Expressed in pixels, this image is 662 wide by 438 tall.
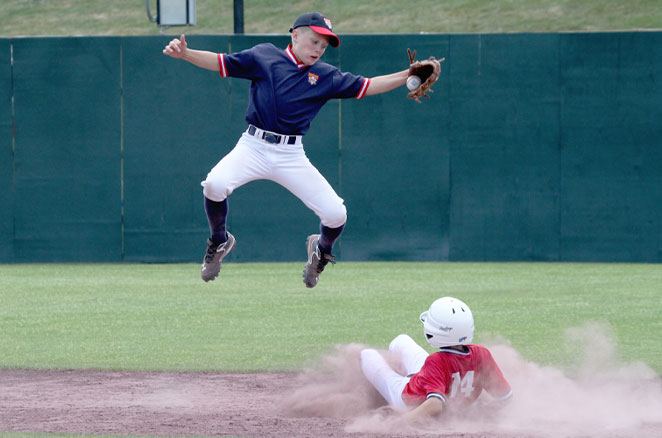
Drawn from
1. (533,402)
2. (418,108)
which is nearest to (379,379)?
(533,402)

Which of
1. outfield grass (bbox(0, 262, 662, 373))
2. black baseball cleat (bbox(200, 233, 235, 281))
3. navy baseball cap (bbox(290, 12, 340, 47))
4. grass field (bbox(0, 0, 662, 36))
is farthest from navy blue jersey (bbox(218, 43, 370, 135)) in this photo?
grass field (bbox(0, 0, 662, 36))

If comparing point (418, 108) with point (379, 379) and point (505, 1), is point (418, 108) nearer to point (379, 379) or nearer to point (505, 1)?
point (379, 379)

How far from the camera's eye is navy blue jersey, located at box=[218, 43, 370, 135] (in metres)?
6.85

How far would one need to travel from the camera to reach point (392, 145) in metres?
16.2

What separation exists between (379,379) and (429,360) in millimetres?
746

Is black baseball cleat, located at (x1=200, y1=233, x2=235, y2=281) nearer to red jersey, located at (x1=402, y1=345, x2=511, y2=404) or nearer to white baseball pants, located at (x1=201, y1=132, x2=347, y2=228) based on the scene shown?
white baseball pants, located at (x1=201, y1=132, x2=347, y2=228)

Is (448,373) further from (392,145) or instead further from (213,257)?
(392,145)

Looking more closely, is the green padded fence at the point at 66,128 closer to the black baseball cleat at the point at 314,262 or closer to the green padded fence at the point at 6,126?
the green padded fence at the point at 6,126

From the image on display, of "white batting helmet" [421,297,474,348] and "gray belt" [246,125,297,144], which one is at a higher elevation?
"gray belt" [246,125,297,144]

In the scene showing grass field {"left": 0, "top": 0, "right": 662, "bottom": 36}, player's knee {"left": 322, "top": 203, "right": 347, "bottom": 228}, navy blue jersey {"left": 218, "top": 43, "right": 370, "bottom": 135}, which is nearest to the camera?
navy blue jersey {"left": 218, "top": 43, "right": 370, "bottom": 135}

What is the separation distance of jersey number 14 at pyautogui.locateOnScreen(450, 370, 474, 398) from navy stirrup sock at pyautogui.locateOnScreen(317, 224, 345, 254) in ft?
4.92

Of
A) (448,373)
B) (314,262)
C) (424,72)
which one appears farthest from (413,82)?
(448,373)

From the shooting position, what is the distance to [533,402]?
751cm

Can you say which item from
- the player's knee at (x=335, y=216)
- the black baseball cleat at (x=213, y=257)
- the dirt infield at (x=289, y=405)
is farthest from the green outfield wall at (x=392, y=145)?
the player's knee at (x=335, y=216)
